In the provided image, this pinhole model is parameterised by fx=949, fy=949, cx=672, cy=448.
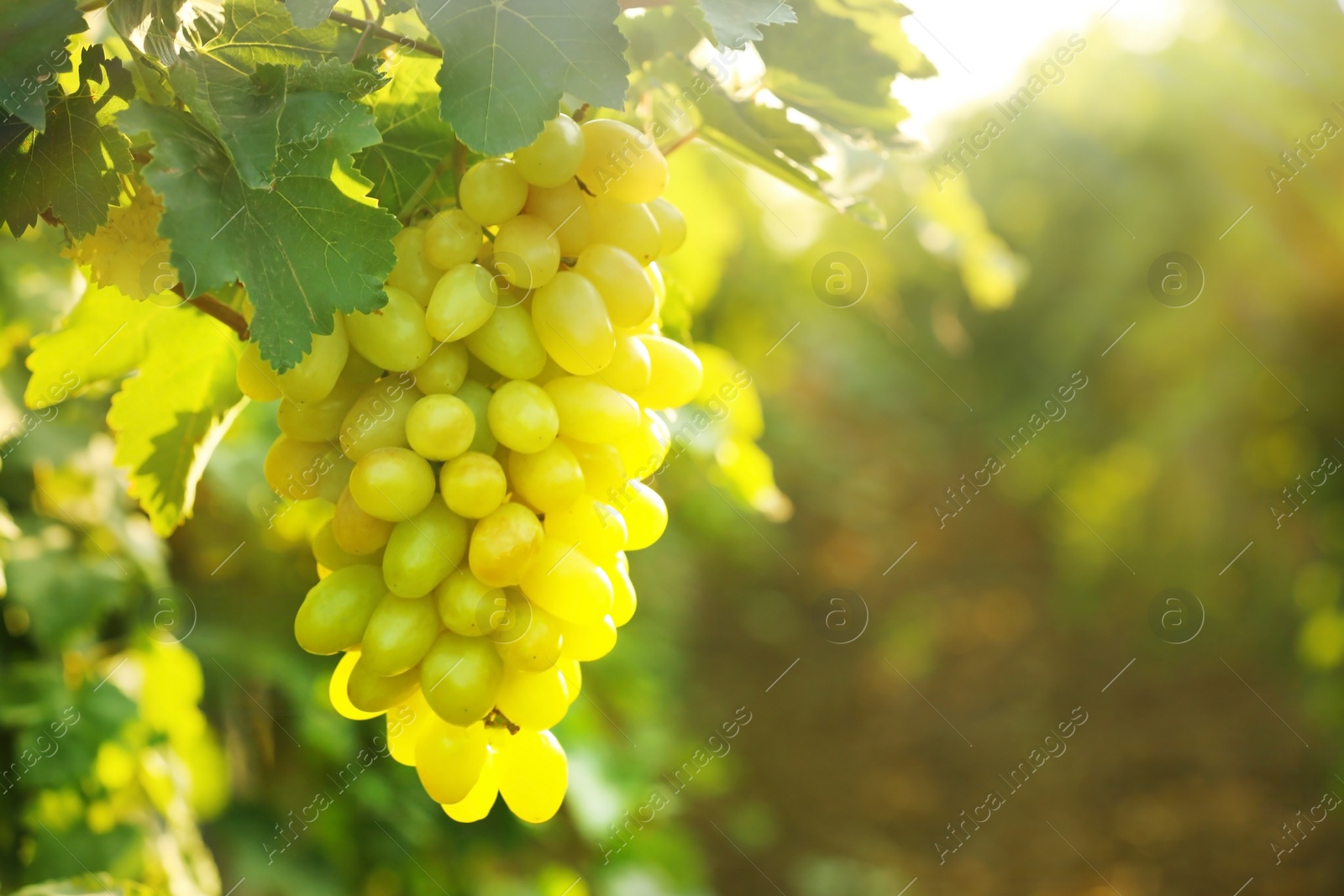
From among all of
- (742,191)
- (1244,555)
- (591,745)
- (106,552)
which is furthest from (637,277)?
(1244,555)

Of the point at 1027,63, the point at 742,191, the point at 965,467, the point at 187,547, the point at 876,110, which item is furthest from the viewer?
the point at 965,467

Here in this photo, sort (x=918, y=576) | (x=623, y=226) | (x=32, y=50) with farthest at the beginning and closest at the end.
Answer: (x=918, y=576), (x=623, y=226), (x=32, y=50)

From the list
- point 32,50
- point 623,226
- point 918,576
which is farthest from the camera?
point 918,576

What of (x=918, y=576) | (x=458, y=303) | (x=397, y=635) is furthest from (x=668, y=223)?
(x=918, y=576)

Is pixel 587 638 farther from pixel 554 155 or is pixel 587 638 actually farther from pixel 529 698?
pixel 554 155

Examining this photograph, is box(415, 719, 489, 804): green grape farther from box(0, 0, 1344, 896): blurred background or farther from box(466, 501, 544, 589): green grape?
box(0, 0, 1344, 896): blurred background

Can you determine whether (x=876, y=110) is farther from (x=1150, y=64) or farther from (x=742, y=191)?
(x=1150, y=64)
